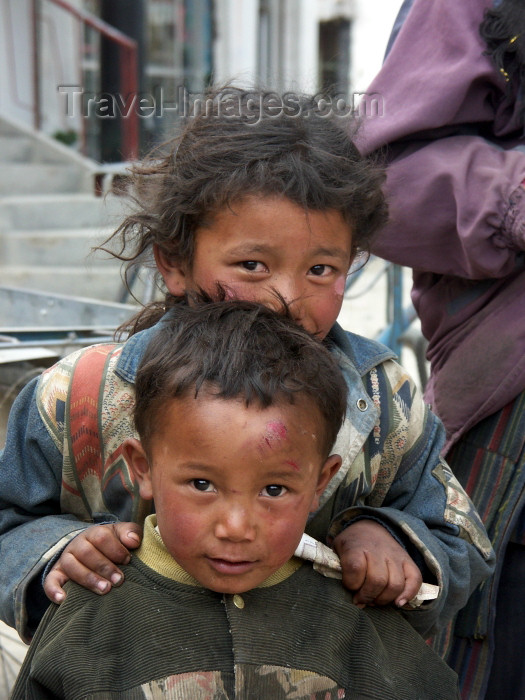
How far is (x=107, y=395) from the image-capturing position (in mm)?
1646

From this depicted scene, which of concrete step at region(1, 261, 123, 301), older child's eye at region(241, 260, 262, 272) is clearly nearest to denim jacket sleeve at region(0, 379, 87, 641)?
older child's eye at region(241, 260, 262, 272)

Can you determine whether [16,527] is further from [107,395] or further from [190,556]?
[190,556]

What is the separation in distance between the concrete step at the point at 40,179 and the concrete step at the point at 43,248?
1.73 ft

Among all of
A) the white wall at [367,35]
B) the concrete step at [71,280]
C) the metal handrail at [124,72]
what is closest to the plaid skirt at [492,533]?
the concrete step at [71,280]

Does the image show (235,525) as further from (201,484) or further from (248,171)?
(248,171)

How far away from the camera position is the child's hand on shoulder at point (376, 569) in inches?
60.6

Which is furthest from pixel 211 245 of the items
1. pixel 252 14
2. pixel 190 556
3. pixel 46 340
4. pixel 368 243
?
pixel 252 14

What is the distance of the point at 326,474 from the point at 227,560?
0.26 metres

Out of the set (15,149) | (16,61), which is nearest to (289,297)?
(15,149)

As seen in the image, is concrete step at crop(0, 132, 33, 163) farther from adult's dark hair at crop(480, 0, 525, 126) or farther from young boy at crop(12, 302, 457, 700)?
young boy at crop(12, 302, 457, 700)

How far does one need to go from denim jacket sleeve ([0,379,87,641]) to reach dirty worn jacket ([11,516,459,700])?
12 centimetres

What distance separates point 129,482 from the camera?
1637 millimetres

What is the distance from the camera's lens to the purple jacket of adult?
195 cm

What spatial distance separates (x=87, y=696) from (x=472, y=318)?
4.02ft
